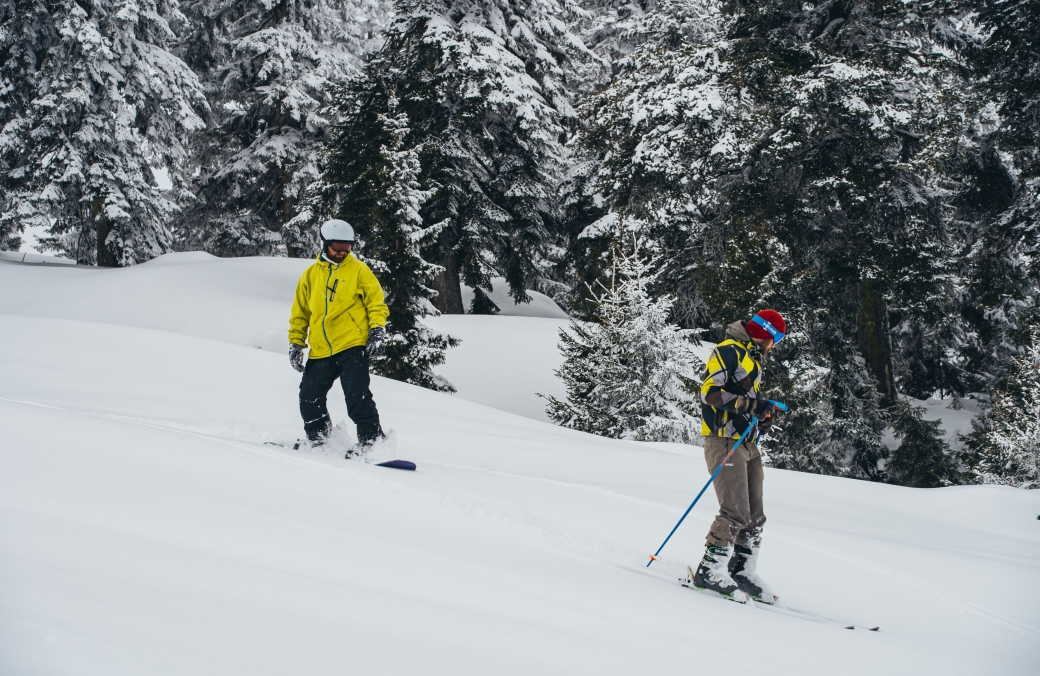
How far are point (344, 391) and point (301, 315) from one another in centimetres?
83

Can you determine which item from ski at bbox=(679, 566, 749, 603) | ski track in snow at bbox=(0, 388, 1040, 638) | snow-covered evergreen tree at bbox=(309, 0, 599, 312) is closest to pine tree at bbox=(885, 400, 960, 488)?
snow-covered evergreen tree at bbox=(309, 0, 599, 312)

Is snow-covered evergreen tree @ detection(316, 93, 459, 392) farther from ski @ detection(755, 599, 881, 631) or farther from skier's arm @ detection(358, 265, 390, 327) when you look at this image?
ski @ detection(755, 599, 881, 631)

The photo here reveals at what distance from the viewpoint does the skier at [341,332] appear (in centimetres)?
618

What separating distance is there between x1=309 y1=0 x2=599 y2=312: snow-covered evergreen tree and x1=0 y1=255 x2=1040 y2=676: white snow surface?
38.8ft

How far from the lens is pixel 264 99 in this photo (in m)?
25.5

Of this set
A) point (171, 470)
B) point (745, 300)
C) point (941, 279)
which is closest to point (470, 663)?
point (171, 470)

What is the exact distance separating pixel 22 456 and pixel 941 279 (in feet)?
73.7

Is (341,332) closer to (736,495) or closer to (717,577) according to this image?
(736,495)

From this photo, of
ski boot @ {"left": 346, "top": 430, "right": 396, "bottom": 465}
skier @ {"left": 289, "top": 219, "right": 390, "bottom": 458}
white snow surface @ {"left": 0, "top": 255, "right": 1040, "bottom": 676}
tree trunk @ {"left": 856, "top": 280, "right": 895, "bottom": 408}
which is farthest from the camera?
tree trunk @ {"left": 856, "top": 280, "right": 895, "bottom": 408}

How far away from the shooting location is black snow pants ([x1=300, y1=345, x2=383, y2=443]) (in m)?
6.24

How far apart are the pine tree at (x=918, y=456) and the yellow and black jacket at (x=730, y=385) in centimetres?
1520

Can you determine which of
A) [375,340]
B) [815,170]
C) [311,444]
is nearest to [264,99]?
[815,170]

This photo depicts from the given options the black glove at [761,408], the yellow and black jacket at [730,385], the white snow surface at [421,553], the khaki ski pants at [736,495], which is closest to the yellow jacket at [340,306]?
the white snow surface at [421,553]

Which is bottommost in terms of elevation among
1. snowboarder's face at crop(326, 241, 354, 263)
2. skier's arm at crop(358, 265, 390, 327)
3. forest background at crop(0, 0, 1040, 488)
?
skier's arm at crop(358, 265, 390, 327)
